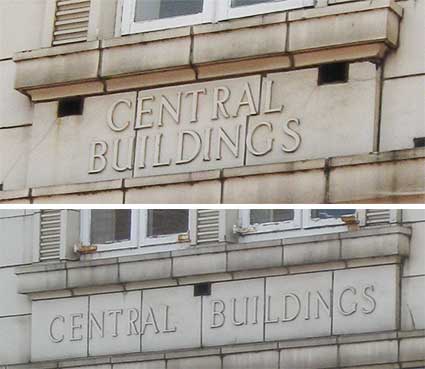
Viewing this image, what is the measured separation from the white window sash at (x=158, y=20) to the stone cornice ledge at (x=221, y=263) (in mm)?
1346

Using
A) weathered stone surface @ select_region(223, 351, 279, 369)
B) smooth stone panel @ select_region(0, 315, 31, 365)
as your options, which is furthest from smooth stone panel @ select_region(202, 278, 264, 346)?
smooth stone panel @ select_region(0, 315, 31, 365)

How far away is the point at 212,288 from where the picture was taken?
45.0 ft

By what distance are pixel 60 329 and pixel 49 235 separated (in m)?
0.61

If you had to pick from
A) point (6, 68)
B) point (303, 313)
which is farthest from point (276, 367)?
point (6, 68)

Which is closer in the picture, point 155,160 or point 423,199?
point 423,199

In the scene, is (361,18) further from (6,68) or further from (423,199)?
(6,68)

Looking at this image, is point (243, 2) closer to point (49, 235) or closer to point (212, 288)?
point (212, 288)

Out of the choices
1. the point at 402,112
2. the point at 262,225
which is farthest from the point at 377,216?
the point at 402,112

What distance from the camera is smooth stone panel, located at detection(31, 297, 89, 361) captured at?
1405 cm

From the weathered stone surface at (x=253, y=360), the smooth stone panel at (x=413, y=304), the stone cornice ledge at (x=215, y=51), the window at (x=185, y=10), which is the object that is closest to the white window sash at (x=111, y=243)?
the stone cornice ledge at (x=215, y=51)

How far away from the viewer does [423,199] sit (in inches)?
483

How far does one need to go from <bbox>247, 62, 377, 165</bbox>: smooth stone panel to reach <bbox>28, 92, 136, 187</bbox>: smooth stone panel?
873mm

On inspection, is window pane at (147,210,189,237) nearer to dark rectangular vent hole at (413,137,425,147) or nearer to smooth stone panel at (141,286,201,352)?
smooth stone panel at (141,286,201,352)

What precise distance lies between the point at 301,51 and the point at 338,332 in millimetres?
1636
